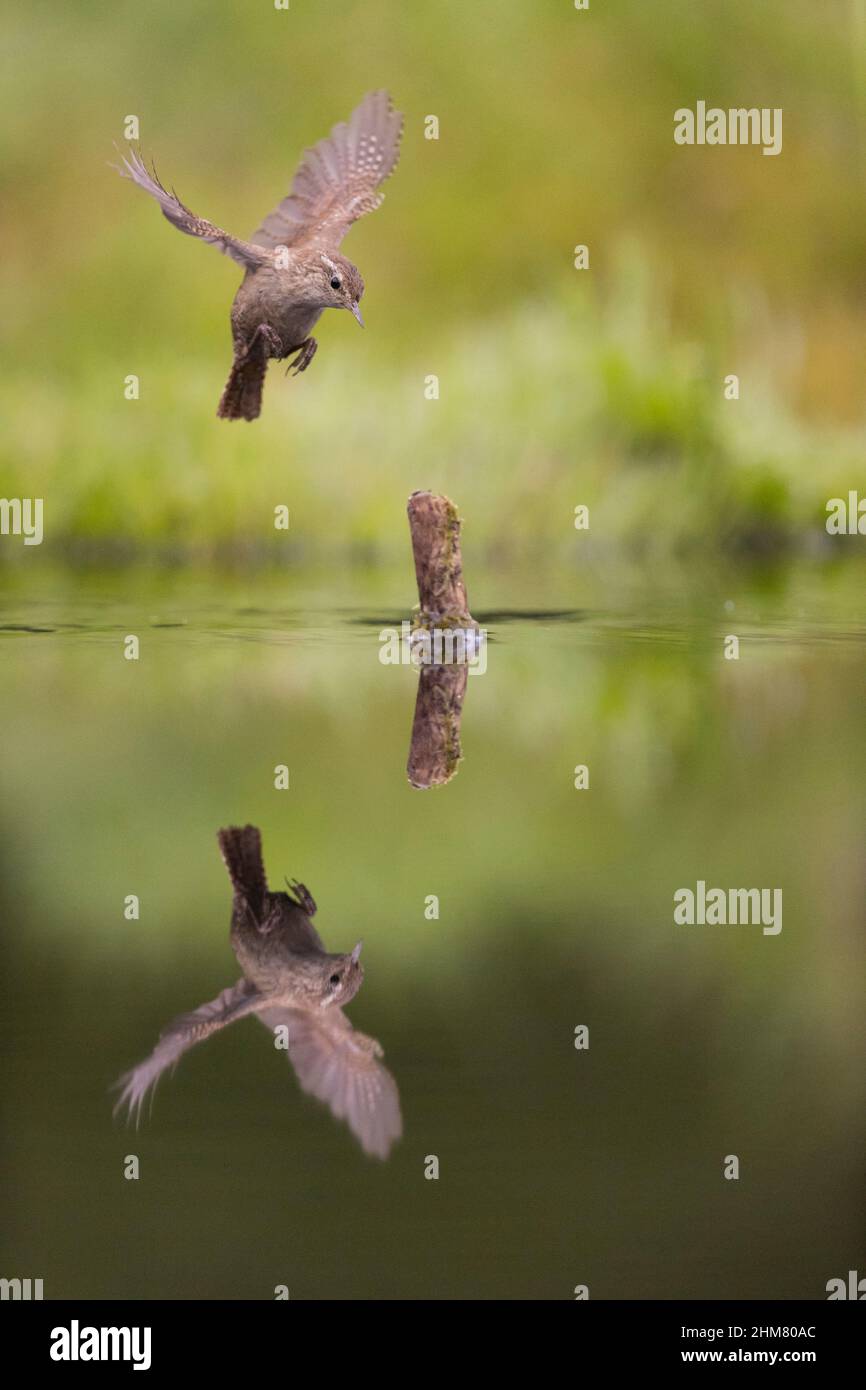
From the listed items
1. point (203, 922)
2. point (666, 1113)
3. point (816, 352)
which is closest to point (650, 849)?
point (203, 922)

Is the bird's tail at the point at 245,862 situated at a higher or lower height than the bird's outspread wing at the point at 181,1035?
higher

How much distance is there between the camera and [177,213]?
209 inches

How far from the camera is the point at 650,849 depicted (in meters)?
4.76

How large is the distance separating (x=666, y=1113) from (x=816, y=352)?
14513 millimetres

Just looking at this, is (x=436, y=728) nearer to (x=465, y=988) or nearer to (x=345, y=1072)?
(x=465, y=988)

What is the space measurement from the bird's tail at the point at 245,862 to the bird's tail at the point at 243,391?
7.58 feet

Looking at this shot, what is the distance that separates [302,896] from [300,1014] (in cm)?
87

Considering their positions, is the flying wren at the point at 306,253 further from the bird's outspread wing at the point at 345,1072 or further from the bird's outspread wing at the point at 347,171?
the bird's outspread wing at the point at 345,1072

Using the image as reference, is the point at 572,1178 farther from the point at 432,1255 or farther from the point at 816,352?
the point at 816,352

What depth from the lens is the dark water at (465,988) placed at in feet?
9.10

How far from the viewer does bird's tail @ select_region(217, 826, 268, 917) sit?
4.30m
